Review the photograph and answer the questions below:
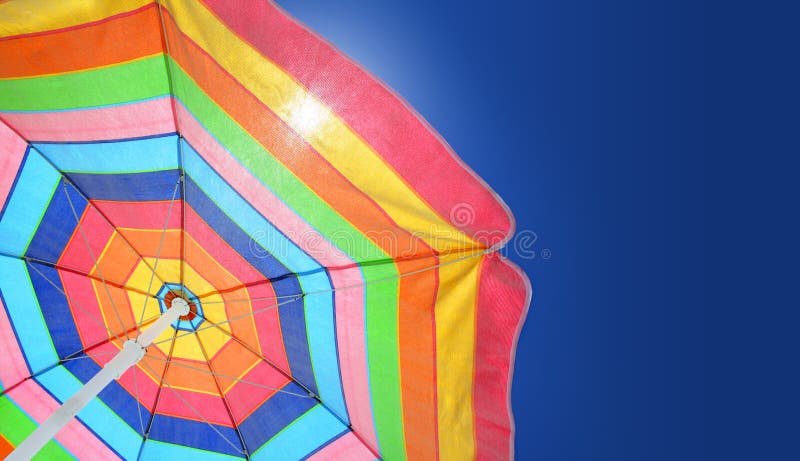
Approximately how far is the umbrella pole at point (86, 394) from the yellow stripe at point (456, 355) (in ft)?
4.09

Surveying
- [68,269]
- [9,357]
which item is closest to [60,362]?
[9,357]

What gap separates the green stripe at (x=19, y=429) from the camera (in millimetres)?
2149

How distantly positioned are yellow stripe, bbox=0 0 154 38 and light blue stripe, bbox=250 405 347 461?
5.86ft

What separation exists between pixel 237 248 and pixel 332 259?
49 cm

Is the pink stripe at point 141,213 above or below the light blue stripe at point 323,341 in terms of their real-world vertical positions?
above

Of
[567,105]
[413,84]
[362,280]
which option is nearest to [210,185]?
[362,280]

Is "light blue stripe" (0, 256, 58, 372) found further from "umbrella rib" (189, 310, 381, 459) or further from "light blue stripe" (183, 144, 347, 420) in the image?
"light blue stripe" (183, 144, 347, 420)

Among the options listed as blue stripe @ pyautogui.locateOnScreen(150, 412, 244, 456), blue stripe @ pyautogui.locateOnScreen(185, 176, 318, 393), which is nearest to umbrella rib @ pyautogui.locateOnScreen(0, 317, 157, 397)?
blue stripe @ pyautogui.locateOnScreen(150, 412, 244, 456)

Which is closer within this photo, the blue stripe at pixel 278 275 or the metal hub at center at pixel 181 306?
the blue stripe at pixel 278 275

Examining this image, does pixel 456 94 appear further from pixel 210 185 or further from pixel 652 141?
pixel 210 185

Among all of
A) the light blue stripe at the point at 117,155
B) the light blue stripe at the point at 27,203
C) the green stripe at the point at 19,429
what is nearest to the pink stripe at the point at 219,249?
the light blue stripe at the point at 117,155

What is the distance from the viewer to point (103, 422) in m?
2.25

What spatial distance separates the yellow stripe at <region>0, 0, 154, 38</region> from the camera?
131 centimetres

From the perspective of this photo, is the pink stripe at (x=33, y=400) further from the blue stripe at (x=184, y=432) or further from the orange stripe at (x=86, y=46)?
the orange stripe at (x=86, y=46)
